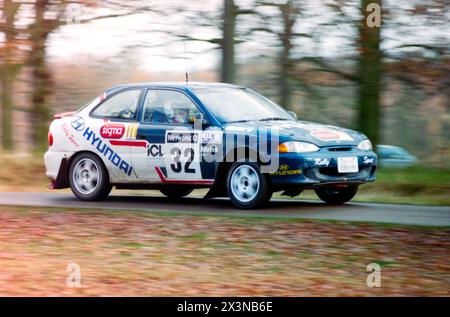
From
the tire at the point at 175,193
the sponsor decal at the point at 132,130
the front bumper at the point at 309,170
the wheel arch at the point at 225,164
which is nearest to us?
the front bumper at the point at 309,170

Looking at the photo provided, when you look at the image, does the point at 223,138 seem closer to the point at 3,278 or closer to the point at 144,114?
the point at 144,114

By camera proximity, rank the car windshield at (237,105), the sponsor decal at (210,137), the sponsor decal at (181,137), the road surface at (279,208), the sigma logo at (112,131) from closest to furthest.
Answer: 1. the road surface at (279,208)
2. the sponsor decal at (210,137)
3. the sponsor decal at (181,137)
4. the car windshield at (237,105)
5. the sigma logo at (112,131)

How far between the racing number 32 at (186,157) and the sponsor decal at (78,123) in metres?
1.71

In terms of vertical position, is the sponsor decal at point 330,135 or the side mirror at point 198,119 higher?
the side mirror at point 198,119

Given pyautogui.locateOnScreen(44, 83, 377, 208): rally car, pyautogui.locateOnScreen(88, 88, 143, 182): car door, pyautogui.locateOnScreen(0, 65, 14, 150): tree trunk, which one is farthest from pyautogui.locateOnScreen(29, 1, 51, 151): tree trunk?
pyautogui.locateOnScreen(88, 88, 143, 182): car door

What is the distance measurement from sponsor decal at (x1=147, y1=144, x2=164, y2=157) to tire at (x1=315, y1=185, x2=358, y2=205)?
2.22 meters

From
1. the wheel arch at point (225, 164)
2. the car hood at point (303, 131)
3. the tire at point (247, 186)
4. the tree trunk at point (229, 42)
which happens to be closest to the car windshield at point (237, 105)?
the car hood at point (303, 131)

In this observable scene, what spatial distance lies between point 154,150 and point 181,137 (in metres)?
0.49

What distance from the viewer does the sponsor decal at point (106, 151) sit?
43.3ft

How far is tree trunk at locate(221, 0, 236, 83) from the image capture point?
19.6m

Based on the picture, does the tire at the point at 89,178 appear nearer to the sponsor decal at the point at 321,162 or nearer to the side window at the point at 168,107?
the side window at the point at 168,107

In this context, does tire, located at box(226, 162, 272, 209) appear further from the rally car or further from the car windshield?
the car windshield
